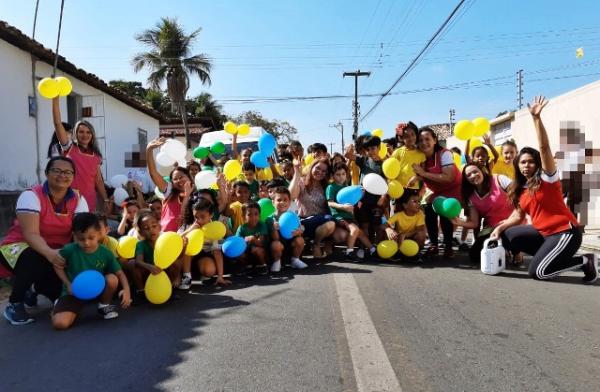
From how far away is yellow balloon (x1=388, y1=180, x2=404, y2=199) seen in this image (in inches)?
233

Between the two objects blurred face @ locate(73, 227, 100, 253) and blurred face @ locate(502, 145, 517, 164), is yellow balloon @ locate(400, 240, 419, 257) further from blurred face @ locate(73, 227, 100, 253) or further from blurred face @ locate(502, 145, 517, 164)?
blurred face @ locate(73, 227, 100, 253)

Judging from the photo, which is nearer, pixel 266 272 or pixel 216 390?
pixel 216 390

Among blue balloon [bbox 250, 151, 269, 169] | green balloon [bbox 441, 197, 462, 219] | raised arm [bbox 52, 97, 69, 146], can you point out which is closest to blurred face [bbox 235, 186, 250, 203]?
blue balloon [bbox 250, 151, 269, 169]

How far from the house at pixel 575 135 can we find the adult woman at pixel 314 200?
2861 millimetres

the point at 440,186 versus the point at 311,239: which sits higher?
the point at 440,186

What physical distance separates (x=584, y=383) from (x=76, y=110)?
12.2 m

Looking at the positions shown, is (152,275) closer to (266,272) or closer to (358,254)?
(266,272)

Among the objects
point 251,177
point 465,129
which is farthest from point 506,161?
point 251,177

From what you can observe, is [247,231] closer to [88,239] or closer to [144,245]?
[144,245]

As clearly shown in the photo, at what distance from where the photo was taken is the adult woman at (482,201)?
550 centimetres

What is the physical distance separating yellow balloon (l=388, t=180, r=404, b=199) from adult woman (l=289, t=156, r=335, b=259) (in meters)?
0.87

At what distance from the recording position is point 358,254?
19.8ft

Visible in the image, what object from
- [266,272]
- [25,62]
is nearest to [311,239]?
[266,272]

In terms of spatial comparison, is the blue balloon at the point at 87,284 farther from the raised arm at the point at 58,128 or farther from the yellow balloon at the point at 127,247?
the raised arm at the point at 58,128
